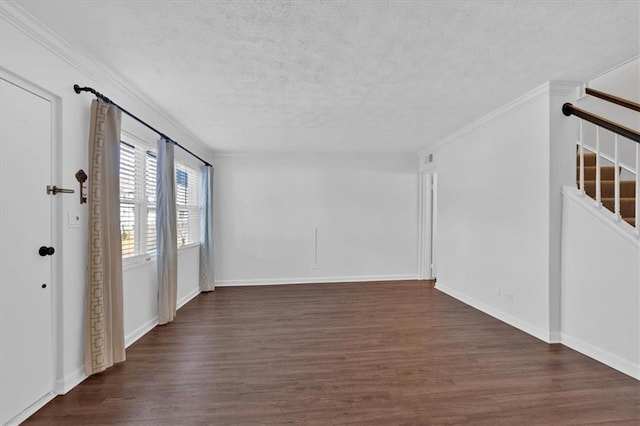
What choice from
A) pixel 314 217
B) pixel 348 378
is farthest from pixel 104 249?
pixel 314 217

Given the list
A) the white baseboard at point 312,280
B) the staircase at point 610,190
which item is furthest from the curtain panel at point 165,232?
the staircase at point 610,190

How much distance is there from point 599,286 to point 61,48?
482 centimetres

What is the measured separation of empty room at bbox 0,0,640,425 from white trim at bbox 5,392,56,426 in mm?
17

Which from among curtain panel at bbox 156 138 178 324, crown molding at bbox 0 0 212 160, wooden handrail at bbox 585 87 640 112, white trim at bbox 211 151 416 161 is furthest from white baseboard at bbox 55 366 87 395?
wooden handrail at bbox 585 87 640 112

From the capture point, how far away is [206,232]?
17.0ft

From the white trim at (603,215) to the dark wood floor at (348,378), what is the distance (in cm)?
114

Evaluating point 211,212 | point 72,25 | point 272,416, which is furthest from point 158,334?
point 72,25

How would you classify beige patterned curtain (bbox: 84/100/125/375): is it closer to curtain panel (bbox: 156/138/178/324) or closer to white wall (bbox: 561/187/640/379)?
curtain panel (bbox: 156/138/178/324)

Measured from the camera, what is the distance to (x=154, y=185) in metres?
3.68

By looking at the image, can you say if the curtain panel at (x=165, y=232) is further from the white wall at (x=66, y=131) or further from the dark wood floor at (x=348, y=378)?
the white wall at (x=66, y=131)

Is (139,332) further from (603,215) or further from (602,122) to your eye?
(602,122)

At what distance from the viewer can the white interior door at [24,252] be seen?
5.89 feet

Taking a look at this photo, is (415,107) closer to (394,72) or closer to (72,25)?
(394,72)

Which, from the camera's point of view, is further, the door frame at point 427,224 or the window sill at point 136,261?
the door frame at point 427,224
